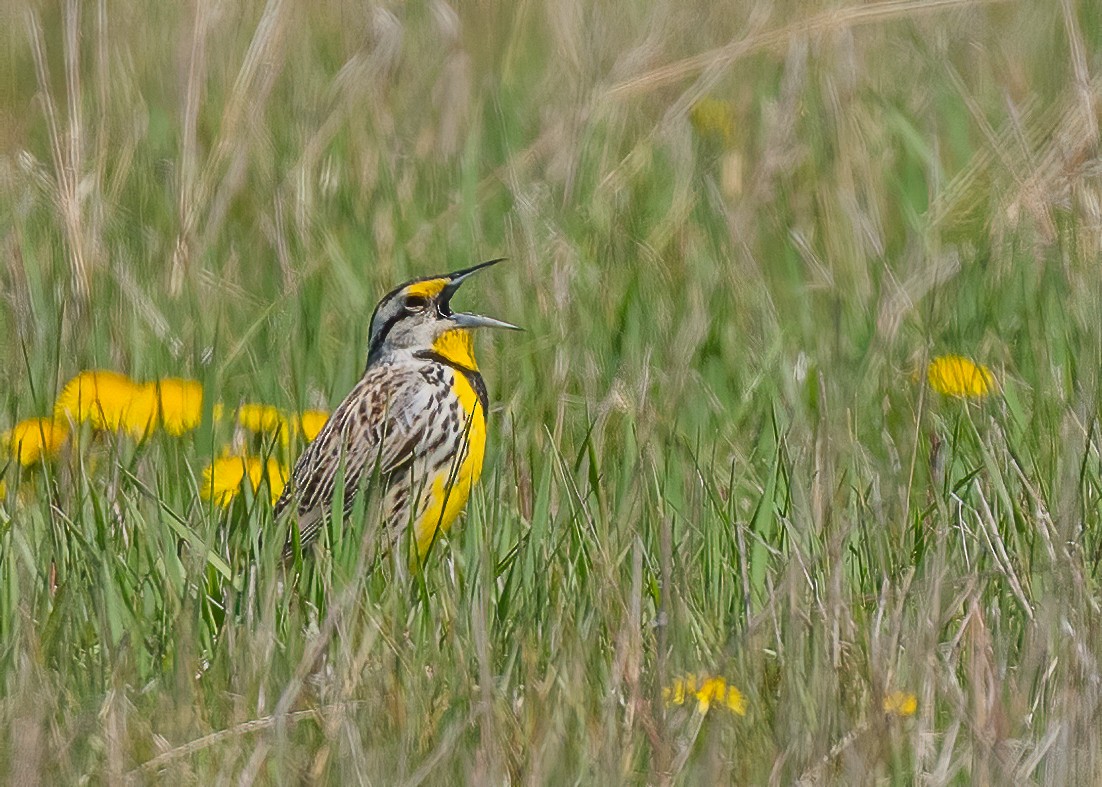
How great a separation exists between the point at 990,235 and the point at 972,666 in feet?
10.5

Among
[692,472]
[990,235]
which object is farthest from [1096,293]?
[692,472]

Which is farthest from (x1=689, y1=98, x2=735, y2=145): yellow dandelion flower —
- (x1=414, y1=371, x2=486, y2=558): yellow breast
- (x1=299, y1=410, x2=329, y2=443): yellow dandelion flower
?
(x1=414, y1=371, x2=486, y2=558): yellow breast

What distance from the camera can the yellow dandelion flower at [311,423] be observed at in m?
4.56

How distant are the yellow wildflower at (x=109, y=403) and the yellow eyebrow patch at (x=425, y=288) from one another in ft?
2.02

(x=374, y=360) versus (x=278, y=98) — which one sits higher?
(x=278, y=98)

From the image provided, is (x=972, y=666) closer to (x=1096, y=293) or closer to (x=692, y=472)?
(x=692, y=472)

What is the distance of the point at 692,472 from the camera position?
3842 mm

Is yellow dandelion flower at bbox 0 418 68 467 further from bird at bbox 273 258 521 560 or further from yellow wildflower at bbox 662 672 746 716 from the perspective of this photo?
yellow wildflower at bbox 662 672 746 716

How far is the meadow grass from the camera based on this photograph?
2736mm

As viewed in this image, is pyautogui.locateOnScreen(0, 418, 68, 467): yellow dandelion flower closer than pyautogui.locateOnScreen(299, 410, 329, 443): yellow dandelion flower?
Yes

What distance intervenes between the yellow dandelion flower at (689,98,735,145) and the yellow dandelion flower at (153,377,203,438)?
2714mm

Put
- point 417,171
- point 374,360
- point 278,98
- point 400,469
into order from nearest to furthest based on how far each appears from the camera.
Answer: point 400,469 < point 374,360 < point 417,171 < point 278,98

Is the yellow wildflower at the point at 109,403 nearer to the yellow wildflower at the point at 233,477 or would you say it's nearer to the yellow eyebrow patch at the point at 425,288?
the yellow wildflower at the point at 233,477

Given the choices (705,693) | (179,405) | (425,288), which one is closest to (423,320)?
(425,288)
